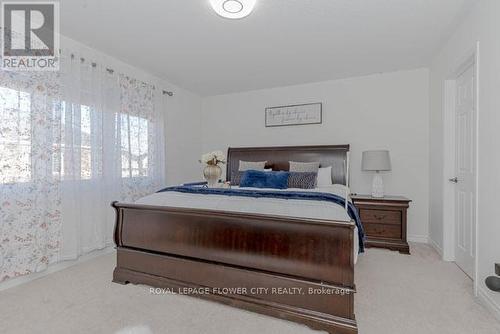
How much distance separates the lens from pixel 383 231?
3375 millimetres

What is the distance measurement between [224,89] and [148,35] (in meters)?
2.01

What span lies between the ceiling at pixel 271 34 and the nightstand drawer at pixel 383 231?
2.18 meters

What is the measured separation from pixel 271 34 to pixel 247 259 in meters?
2.27

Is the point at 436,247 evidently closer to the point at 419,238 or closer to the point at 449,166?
the point at 419,238

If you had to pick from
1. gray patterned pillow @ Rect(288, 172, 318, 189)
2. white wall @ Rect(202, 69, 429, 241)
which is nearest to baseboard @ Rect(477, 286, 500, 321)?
white wall @ Rect(202, 69, 429, 241)

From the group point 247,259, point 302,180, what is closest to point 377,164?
point 302,180

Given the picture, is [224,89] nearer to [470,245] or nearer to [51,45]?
[51,45]

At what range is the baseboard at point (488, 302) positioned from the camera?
183 centimetres

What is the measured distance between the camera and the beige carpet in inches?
68.6

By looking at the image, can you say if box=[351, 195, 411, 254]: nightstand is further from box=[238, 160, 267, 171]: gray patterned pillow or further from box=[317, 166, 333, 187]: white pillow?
box=[238, 160, 267, 171]: gray patterned pillow

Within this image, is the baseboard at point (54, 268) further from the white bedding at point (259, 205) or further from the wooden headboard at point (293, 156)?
the wooden headboard at point (293, 156)

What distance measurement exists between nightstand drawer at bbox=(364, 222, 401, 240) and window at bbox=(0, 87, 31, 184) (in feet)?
12.8

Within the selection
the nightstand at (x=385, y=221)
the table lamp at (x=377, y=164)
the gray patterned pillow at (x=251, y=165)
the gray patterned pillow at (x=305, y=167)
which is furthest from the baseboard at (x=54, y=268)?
the table lamp at (x=377, y=164)

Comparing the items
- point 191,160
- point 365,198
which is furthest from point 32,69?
point 365,198
